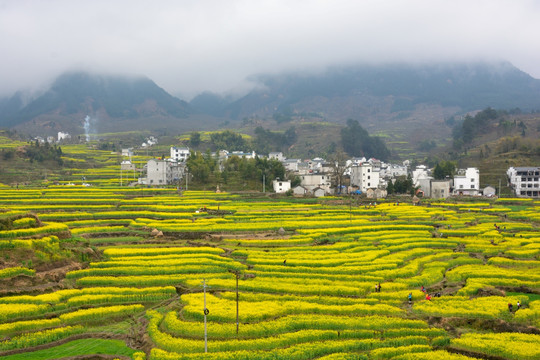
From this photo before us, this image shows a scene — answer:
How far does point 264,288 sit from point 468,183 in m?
79.0

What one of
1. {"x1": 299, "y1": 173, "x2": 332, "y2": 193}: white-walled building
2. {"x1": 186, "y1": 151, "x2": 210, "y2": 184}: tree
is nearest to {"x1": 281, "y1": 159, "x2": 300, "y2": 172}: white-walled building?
{"x1": 299, "y1": 173, "x2": 332, "y2": 193}: white-walled building

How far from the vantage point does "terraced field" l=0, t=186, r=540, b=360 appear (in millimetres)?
A: 22609

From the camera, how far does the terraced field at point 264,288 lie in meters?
22.6

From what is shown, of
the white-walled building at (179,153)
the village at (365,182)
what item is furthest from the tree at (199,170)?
the white-walled building at (179,153)

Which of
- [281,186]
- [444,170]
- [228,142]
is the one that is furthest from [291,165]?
[444,170]

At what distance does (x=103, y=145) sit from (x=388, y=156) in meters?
105

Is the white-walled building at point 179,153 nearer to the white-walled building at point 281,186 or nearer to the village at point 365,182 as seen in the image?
the village at point 365,182

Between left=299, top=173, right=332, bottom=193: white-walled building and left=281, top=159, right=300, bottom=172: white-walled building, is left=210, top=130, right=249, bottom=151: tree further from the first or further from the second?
left=299, top=173, right=332, bottom=193: white-walled building

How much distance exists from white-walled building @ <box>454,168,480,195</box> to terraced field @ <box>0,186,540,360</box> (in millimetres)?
40530

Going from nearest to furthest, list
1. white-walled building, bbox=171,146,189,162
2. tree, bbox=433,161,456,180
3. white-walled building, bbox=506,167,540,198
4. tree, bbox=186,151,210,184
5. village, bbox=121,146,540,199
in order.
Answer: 1. tree, bbox=186,151,210,184
2. white-walled building, bbox=506,167,540,198
3. village, bbox=121,146,540,199
4. tree, bbox=433,161,456,180
5. white-walled building, bbox=171,146,189,162

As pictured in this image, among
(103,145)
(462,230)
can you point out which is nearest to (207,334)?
(462,230)

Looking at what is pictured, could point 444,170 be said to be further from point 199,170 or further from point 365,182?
point 199,170

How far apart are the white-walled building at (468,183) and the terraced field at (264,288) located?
40.5 m

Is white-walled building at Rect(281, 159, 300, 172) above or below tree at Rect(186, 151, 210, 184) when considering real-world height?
above
